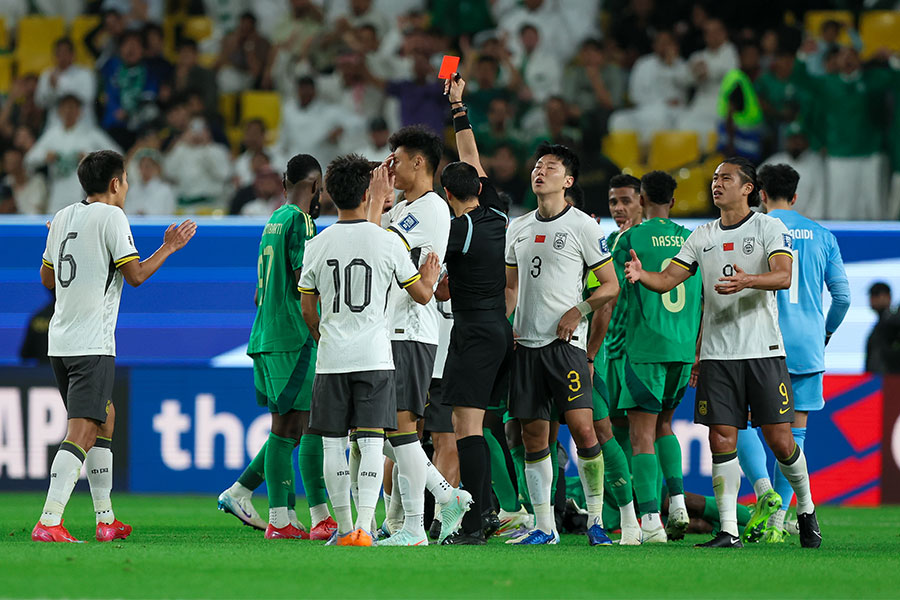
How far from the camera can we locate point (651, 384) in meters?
8.76

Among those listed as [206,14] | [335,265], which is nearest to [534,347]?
[335,265]

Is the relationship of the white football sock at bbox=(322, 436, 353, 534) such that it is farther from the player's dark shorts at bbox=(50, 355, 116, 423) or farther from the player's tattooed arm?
the player's dark shorts at bbox=(50, 355, 116, 423)

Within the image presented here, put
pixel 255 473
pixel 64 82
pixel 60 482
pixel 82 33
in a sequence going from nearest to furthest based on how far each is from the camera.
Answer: pixel 60 482 → pixel 255 473 → pixel 64 82 → pixel 82 33

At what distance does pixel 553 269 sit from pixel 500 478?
5.47 feet

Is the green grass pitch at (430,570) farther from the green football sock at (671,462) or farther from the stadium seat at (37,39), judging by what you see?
the stadium seat at (37,39)

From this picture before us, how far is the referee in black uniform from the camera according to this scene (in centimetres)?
779

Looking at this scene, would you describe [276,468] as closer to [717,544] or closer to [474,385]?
[474,385]

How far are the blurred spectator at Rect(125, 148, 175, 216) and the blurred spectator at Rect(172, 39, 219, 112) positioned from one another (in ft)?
5.25

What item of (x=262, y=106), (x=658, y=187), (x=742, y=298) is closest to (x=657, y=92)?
(x=262, y=106)

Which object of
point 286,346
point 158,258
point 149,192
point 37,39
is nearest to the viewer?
point 158,258

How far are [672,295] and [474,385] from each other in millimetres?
1904

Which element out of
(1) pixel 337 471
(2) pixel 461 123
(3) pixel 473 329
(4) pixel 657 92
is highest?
(4) pixel 657 92

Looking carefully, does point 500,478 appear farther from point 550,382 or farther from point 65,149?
point 65,149

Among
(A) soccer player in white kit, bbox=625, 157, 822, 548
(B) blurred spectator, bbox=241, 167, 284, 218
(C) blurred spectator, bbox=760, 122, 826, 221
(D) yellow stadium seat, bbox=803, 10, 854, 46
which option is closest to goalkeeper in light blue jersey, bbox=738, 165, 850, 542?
(A) soccer player in white kit, bbox=625, 157, 822, 548
